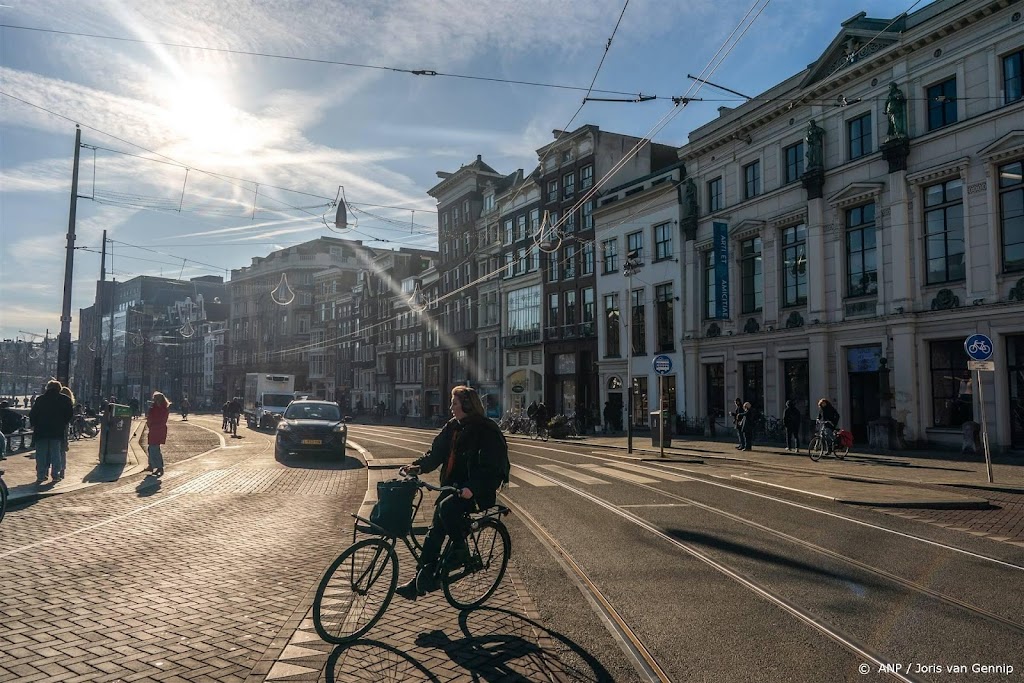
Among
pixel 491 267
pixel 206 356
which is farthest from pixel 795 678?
pixel 206 356

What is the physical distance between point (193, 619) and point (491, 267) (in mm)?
51475

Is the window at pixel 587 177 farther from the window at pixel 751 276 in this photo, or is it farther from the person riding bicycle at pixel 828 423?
the person riding bicycle at pixel 828 423

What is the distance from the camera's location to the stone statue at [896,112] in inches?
938

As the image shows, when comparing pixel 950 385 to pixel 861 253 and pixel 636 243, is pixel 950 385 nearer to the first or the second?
pixel 861 253

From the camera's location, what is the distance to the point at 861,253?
25.8m

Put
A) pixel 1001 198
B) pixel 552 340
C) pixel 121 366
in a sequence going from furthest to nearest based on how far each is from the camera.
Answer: pixel 121 366 → pixel 552 340 → pixel 1001 198

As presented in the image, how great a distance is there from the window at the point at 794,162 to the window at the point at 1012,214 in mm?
8072

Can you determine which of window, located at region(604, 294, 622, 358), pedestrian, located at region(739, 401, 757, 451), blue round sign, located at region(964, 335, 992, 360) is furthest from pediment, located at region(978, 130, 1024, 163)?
window, located at region(604, 294, 622, 358)

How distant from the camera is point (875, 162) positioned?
82.2 feet

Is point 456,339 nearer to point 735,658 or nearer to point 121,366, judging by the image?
point 735,658

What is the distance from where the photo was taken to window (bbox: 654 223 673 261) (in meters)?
36.4

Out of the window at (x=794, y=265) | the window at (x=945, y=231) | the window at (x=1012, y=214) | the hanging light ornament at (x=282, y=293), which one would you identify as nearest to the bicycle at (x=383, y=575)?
the window at (x=1012, y=214)

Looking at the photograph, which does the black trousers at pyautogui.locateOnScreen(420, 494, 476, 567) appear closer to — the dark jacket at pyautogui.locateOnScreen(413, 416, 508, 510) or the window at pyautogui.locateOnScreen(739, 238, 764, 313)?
the dark jacket at pyautogui.locateOnScreen(413, 416, 508, 510)

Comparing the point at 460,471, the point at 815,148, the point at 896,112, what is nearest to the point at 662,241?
the point at 815,148
